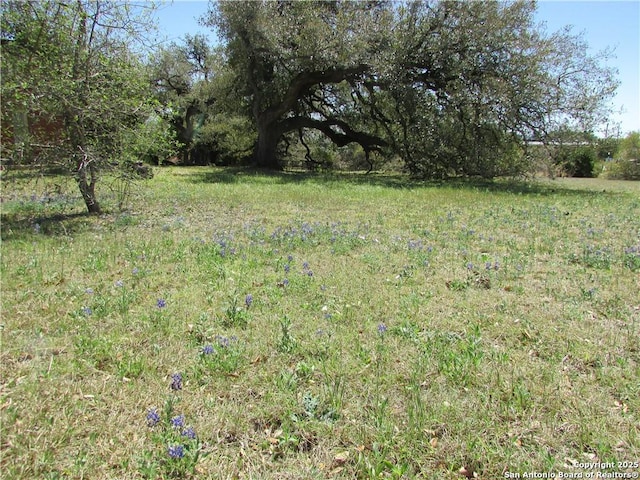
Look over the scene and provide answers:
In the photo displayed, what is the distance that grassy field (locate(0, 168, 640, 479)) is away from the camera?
1.83 metres

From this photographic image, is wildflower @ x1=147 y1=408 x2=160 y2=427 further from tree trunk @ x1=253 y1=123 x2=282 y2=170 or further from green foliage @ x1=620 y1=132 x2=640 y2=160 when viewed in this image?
green foliage @ x1=620 y1=132 x2=640 y2=160

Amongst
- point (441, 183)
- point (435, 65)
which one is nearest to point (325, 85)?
point (435, 65)

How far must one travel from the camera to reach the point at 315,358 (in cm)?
261

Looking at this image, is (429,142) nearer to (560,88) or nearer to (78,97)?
(560,88)

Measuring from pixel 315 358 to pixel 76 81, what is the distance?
214 inches

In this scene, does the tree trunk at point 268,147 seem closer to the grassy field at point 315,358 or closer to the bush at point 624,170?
the grassy field at point 315,358

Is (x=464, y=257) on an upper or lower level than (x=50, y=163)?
lower

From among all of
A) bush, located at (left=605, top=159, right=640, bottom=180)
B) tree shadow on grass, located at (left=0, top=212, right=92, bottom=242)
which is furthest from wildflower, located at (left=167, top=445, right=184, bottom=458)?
bush, located at (left=605, top=159, right=640, bottom=180)

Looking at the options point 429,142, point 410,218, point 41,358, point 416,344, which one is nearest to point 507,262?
point 416,344

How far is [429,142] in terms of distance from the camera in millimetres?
15625

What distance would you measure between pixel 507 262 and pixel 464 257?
49 cm

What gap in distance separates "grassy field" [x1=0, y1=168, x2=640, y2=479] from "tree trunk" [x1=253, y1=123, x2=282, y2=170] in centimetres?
1619

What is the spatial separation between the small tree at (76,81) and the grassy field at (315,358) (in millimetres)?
1765

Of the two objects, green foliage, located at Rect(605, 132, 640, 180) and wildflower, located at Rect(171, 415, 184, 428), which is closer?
wildflower, located at Rect(171, 415, 184, 428)
